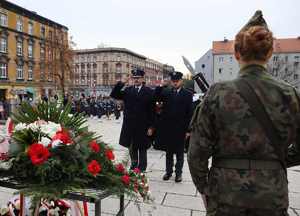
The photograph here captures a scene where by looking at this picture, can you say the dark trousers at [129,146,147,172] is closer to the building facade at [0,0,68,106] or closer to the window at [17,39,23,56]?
the building facade at [0,0,68,106]

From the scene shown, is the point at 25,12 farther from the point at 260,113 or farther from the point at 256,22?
the point at 260,113

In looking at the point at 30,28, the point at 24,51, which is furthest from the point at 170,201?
the point at 30,28

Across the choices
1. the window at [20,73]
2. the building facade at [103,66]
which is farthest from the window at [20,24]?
the building facade at [103,66]

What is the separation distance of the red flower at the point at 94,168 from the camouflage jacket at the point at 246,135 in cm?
74

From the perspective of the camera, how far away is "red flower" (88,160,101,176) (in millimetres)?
2143

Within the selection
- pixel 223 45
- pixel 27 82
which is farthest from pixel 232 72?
pixel 27 82

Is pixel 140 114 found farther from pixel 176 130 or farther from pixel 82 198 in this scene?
pixel 82 198

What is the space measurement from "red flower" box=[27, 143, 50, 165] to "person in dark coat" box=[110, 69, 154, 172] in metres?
3.27

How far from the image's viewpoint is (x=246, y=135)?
1.68m

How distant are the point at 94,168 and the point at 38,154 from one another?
378 millimetres

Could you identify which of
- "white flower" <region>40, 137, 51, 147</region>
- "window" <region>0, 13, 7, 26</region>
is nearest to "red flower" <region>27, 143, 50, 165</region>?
"white flower" <region>40, 137, 51, 147</region>

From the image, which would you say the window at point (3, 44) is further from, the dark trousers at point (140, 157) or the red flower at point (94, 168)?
the red flower at point (94, 168)

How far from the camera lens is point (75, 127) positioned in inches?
103

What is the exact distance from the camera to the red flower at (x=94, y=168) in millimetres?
2143
